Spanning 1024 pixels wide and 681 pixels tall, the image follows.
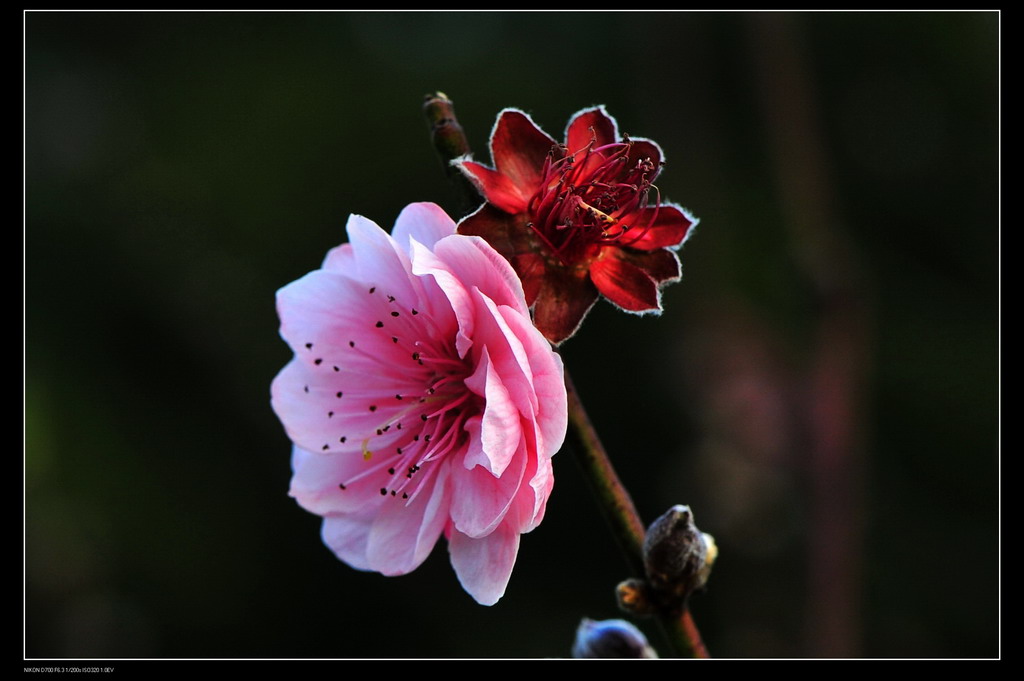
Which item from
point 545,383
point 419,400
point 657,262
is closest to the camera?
point 545,383

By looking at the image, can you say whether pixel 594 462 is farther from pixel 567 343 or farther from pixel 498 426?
pixel 567 343

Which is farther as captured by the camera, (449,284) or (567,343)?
(567,343)

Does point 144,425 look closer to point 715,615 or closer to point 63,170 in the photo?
point 63,170

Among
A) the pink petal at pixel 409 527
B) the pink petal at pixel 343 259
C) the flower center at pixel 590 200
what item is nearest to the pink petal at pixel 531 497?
the pink petal at pixel 409 527

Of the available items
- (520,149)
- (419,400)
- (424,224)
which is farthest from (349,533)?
(520,149)

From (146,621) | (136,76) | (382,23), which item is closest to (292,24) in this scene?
(382,23)

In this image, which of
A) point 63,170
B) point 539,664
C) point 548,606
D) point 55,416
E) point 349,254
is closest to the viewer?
point 349,254
